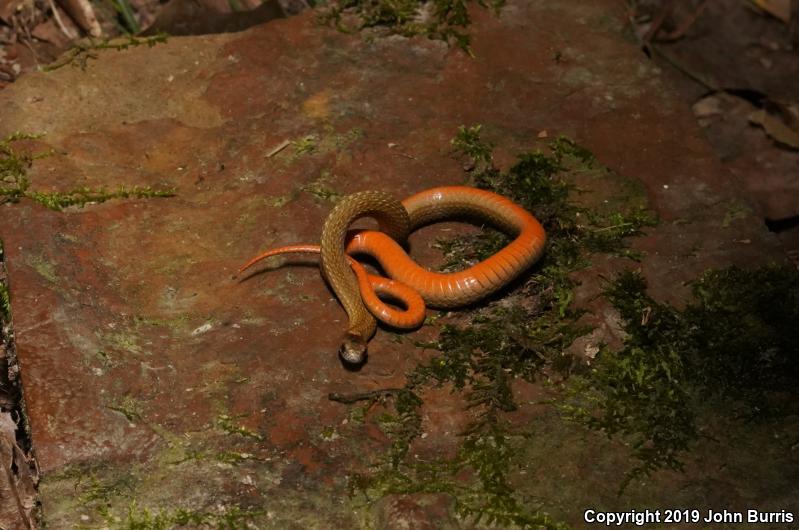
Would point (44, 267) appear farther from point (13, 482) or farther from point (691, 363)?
point (691, 363)

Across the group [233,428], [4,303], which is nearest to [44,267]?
[4,303]

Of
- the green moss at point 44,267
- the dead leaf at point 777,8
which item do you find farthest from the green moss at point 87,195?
the dead leaf at point 777,8

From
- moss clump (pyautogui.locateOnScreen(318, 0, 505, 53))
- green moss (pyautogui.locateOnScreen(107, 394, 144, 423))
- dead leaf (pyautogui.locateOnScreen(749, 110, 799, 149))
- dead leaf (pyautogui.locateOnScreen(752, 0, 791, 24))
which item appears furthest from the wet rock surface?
dead leaf (pyautogui.locateOnScreen(752, 0, 791, 24))

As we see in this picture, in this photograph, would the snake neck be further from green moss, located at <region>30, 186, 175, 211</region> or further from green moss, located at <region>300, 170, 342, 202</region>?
green moss, located at <region>30, 186, 175, 211</region>

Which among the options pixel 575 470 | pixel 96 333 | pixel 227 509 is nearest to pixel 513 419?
pixel 575 470

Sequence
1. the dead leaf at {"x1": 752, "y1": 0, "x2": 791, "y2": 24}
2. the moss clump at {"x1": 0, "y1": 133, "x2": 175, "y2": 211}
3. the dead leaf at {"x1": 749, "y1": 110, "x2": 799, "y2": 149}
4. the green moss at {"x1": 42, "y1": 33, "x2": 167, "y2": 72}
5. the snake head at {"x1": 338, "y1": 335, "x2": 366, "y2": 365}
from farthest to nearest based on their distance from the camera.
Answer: the dead leaf at {"x1": 752, "y1": 0, "x2": 791, "y2": 24}, the dead leaf at {"x1": 749, "y1": 110, "x2": 799, "y2": 149}, the green moss at {"x1": 42, "y1": 33, "x2": 167, "y2": 72}, the moss clump at {"x1": 0, "y1": 133, "x2": 175, "y2": 211}, the snake head at {"x1": 338, "y1": 335, "x2": 366, "y2": 365}

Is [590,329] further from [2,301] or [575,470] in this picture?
[2,301]

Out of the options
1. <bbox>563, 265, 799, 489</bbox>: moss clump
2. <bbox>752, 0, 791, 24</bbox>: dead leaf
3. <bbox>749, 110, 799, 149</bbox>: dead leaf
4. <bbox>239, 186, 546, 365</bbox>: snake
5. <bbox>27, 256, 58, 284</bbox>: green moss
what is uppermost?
<bbox>27, 256, 58, 284</bbox>: green moss
